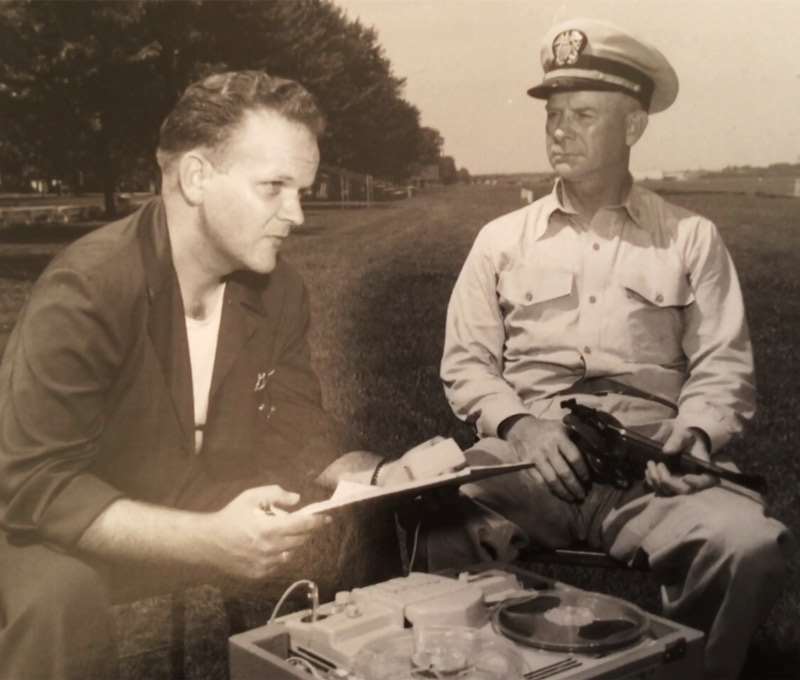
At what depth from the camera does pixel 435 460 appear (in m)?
2.67

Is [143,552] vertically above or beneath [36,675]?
above

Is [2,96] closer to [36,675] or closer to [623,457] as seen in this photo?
[36,675]

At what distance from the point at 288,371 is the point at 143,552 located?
518mm

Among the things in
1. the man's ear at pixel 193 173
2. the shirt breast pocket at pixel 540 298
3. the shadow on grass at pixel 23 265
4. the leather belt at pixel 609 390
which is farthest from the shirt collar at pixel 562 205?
the shadow on grass at pixel 23 265

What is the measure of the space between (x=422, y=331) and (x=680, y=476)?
2.35ft

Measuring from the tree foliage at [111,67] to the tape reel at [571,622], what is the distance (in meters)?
1.08

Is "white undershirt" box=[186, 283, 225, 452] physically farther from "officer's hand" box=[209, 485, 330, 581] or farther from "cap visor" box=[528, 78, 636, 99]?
"cap visor" box=[528, 78, 636, 99]

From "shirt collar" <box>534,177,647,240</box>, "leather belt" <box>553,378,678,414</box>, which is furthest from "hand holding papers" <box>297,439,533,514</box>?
"shirt collar" <box>534,177,647,240</box>

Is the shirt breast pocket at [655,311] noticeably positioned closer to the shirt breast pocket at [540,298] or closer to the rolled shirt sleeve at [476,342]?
the shirt breast pocket at [540,298]

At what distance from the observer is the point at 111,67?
93.3 inches

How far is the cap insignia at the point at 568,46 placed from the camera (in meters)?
2.80

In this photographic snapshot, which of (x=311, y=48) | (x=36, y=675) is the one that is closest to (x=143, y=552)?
(x=36, y=675)

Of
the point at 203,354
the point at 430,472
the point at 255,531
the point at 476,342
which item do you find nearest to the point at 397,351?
the point at 476,342

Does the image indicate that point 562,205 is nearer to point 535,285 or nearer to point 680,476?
point 535,285
